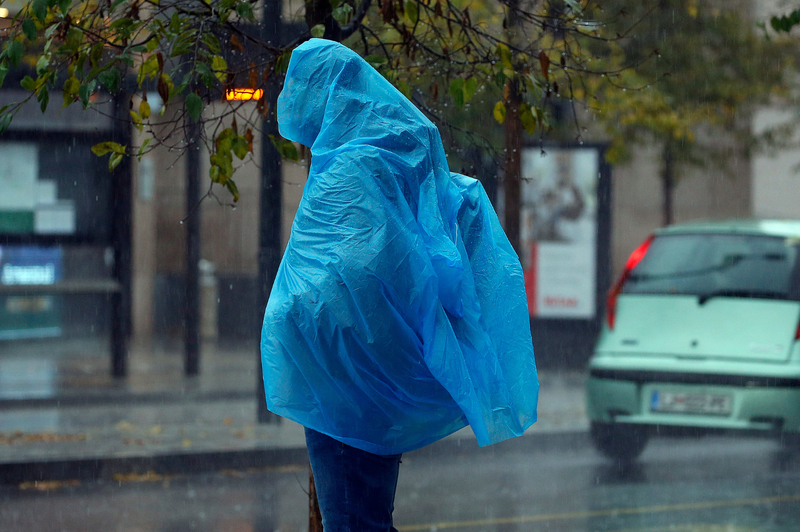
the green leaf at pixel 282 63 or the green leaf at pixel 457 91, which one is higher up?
the green leaf at pixel 282 63

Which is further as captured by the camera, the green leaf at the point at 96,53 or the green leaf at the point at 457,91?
the green leaf at the point at 457,91

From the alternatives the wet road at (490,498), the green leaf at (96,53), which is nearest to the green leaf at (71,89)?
the green leaf at (96,53)

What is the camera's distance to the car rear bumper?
21.9 feet

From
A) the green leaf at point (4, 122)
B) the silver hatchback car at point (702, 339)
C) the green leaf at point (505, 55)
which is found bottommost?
the silver hatchback car at point (702, 339)

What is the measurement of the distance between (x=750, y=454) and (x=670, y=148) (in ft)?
25.9

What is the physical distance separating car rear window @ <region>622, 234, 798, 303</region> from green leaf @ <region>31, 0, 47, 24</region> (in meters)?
5.08

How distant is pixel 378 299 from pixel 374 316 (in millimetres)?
42

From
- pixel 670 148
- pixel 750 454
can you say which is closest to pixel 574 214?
pixel 670 148

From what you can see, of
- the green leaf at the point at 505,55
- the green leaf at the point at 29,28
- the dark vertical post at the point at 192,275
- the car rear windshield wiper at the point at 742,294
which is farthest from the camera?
the dark vertical post at the point at 192,275

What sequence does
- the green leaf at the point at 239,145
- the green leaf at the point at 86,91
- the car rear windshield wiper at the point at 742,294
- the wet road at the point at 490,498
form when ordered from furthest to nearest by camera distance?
the car rear windshield wiper at the point at 742,294, the wet road at the point at 490,498, the green leaf at the point at 239,145, the green leaf at the point at 86,91

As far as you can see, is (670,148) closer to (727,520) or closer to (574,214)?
(574,214)

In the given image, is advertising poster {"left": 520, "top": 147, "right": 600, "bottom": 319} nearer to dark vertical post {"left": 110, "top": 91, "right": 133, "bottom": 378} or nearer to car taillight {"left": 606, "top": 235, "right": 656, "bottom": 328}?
dark vertical post {"left": 110, "top": 91, "right": 133, "bottom": 378}

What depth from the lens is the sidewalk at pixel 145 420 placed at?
682 centimetres

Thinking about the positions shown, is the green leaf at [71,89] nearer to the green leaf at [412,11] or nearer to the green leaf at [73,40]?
the green leaf at [73,40]
